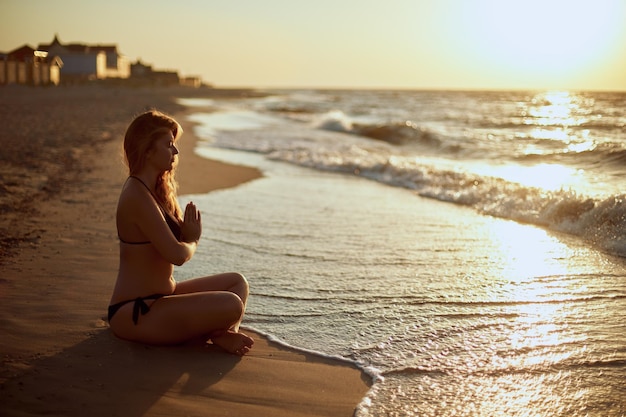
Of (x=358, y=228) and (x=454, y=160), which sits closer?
(x=358, y=228)

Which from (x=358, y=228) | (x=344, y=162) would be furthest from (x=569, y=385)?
(x=344, y=162)

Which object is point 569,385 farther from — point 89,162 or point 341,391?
point 89,162

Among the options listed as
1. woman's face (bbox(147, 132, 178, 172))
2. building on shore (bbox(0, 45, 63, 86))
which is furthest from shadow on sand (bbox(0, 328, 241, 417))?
building on shore (bbox(0, 45, 63, 86))

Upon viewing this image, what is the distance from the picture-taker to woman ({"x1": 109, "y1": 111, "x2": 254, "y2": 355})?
3.55m

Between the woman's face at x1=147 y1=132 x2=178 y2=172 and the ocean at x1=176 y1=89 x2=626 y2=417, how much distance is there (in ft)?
4.18

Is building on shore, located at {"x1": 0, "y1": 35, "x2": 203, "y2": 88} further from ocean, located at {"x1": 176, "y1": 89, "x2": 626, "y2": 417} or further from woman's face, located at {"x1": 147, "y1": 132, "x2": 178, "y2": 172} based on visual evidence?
woman's face, located at {"x1": 147, "y1": 132, "x2": 178, "y2": 172}

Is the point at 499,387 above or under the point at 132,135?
under

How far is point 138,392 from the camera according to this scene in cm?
305

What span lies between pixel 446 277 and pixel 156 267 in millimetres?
2573

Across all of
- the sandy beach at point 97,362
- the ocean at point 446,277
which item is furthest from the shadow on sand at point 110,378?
the ocean at point 446,277

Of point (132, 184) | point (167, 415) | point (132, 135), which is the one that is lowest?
point (167, 415)

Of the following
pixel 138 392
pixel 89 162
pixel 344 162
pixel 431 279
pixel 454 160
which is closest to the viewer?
pixel 138 392

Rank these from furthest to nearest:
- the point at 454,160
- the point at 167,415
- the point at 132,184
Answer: the point at 454,160
the point at 132,184
the point at 167,415

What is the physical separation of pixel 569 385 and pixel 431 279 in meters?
2.00
